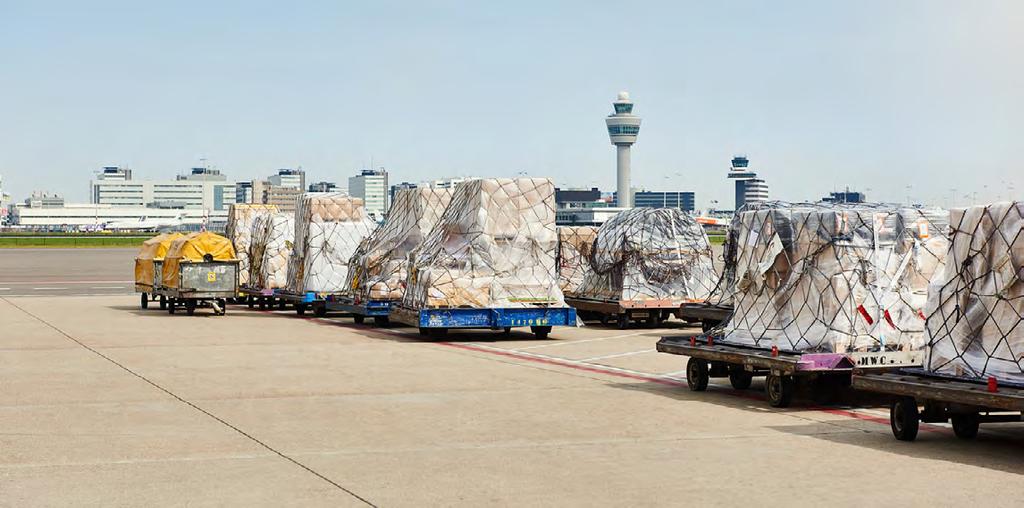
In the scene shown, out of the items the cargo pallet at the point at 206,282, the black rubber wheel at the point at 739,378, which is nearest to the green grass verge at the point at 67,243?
the cargo pallet at the point at 206,282

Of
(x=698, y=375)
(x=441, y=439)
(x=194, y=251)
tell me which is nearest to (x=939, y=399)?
(x=441, y=439)

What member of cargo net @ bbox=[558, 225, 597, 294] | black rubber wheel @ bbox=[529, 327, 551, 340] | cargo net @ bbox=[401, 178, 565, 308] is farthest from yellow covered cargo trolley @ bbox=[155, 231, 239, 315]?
black rubber wheel @ bbox=[529, 327, 551, 340]

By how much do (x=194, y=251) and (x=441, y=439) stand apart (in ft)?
74.2

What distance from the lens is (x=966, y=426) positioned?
41.9 ft

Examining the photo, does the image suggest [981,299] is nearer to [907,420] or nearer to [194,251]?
[907,420]

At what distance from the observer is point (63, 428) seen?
13305mm

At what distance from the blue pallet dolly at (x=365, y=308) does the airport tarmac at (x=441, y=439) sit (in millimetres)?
6809

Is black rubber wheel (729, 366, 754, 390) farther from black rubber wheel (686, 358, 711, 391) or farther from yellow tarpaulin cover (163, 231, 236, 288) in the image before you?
yellow tarpaulin cover (163, 231, 236, 288)

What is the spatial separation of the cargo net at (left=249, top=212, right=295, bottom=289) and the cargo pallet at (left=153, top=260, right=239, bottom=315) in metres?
2.53

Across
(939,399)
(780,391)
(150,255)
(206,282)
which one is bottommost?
(780,391)

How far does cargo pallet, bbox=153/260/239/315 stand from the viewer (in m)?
33.5

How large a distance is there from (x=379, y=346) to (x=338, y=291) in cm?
969

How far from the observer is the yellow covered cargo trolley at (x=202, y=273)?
33.5 metres

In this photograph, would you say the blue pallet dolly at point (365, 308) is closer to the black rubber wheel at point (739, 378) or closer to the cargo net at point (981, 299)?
the black rubber wheel at point (739, 378)
